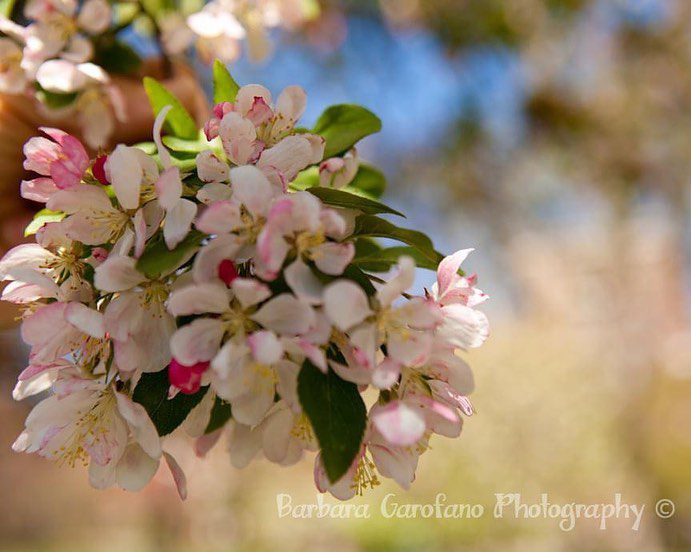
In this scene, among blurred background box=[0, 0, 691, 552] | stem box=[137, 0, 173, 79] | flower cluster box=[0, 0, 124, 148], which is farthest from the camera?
blurred background box=[0, 0, 691, 552]

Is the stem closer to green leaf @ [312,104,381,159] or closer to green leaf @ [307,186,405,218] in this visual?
green leaf @ [312,104,381,159]

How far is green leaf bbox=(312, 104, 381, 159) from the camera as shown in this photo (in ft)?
1.44

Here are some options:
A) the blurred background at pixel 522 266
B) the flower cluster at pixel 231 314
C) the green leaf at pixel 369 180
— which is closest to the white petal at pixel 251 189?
the flower cluster at pixel 231 314

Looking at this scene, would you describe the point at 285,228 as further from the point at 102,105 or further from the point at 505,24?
the point at 505,24

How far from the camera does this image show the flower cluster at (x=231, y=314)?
0.28 metres

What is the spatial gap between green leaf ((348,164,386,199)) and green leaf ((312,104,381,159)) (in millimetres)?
65

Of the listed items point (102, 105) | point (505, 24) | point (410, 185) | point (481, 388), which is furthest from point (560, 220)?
point (102, 105)

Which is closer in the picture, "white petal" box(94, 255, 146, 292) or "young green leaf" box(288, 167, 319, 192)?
"white petal" box(94, 255, 146, 292)

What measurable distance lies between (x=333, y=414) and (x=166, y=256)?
0.33ft

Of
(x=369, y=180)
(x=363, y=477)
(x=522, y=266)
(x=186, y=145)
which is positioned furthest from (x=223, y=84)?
(x=522, y=266)

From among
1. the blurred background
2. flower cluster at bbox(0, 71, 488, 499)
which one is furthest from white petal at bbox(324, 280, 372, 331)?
the blurred background

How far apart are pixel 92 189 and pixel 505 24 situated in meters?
2.41

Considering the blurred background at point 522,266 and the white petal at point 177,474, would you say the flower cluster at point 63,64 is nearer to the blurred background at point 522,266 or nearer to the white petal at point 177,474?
the white petal at point 177,474

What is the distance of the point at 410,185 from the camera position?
3840mm
